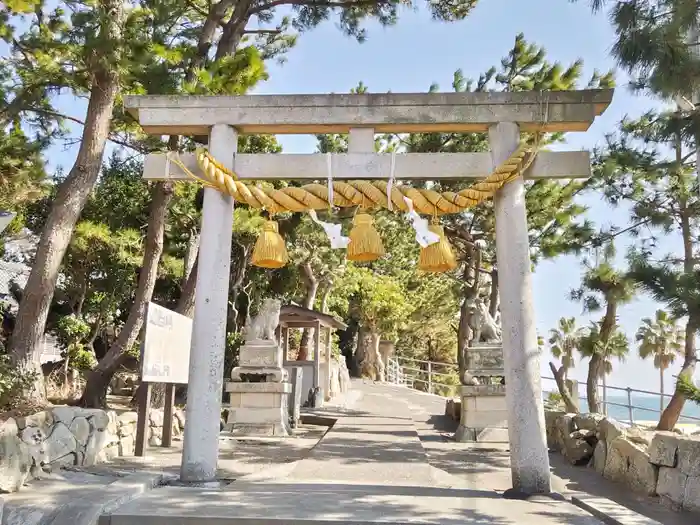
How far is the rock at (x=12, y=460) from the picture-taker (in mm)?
4477

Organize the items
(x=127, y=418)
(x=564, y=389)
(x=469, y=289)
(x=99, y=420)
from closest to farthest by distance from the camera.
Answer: (x=99, y=420) < (x=127, y=418) < (x=564, y=389) < (x=469, y=289)

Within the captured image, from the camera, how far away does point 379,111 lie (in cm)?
489

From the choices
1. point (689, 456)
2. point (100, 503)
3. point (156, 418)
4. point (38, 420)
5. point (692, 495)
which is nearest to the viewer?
point (100, 503)

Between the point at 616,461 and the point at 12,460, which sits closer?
the point at 12,460

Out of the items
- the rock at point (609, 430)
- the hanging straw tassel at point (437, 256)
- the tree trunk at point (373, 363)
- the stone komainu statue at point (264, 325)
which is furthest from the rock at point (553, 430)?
the tree trunk at point (373, 363)

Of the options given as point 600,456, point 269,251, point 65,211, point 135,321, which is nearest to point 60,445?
point 135,321

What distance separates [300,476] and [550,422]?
5.60 m

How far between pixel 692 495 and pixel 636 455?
42.6 inches

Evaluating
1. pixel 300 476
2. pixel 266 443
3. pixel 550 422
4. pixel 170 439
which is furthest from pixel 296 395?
pixel 300 476

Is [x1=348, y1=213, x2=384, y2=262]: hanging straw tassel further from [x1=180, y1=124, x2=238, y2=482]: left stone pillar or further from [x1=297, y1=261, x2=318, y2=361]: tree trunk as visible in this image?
[x1=297, y1=261, x2=318, y2=361]: tree trunk

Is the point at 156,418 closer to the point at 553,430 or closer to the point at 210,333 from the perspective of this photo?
the point at 210,333

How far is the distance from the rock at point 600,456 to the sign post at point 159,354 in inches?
213

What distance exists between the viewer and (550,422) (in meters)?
9.57

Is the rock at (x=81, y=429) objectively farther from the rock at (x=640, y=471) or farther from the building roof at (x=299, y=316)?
the building roof at (x=299, y=316)
